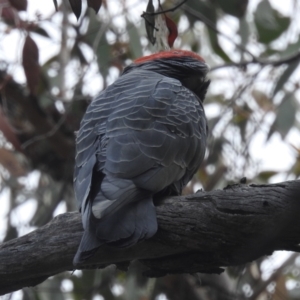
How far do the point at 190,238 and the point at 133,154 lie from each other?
0.43 m

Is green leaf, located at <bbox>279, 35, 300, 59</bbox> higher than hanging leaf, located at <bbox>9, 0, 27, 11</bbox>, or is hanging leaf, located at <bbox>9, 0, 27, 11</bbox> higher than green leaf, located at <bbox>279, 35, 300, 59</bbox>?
hanging leaf, located at <bbox>9, 0, 27, 11</bbox>

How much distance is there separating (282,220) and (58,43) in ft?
11.2

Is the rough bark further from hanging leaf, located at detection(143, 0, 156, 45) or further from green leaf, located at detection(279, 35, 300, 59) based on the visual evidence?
green leaf, located at detection(279, 35, 300, 59)

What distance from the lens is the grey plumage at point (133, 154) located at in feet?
7.98

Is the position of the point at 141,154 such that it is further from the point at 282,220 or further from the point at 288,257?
the point at 288,257

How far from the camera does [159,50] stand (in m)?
3.85

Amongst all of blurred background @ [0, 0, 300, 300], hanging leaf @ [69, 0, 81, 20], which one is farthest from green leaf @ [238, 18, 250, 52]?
hanging leaf @ [69, 0, 81, 20]

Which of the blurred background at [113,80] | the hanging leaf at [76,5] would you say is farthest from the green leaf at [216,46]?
the hanging leaf at [76,5]

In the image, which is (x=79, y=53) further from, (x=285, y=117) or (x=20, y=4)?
(x=20, y=4)

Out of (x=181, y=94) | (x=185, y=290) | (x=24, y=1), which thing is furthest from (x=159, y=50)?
(x=185, y=290)

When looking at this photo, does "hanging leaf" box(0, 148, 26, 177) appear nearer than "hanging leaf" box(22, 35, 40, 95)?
No

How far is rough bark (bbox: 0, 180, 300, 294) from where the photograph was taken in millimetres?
2461

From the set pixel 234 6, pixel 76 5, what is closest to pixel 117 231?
pixel 76 5

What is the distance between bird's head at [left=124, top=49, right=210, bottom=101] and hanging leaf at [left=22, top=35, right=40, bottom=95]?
0.61 meters
